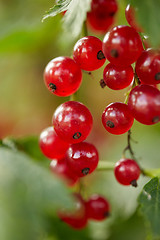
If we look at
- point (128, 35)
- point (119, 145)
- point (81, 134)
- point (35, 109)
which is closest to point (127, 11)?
point (128, 35)

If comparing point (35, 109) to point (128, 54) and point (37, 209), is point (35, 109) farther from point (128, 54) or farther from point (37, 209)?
point (37, 209)

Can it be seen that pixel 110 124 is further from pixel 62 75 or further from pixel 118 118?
pixel 62 75

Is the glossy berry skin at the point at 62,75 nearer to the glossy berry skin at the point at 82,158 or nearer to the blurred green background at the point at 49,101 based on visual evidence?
the glossy berry skin at the point at 82,158

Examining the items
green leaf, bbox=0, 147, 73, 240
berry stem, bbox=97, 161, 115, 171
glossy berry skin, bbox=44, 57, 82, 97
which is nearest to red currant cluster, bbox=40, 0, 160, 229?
glossy berry skin, bbox=44, 57, 82, 97

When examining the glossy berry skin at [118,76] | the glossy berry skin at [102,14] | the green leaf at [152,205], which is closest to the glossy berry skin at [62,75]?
the glossy berry skin at [118,76]

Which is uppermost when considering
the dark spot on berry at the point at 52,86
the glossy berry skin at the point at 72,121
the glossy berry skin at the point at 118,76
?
the dark spot on berry at the point at 52,86

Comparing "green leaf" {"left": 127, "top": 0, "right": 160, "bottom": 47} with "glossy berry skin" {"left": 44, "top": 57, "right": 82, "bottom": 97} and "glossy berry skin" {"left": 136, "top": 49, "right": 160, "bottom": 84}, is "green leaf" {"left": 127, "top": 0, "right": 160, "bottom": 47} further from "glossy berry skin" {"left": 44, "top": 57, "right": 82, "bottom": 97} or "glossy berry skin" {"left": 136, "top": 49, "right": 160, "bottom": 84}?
"glossy berry skin" {"left": 44, "top": 57, "right": 82, "bottom": 97}

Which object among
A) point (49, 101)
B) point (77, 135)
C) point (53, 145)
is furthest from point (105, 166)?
point (49, 101)
